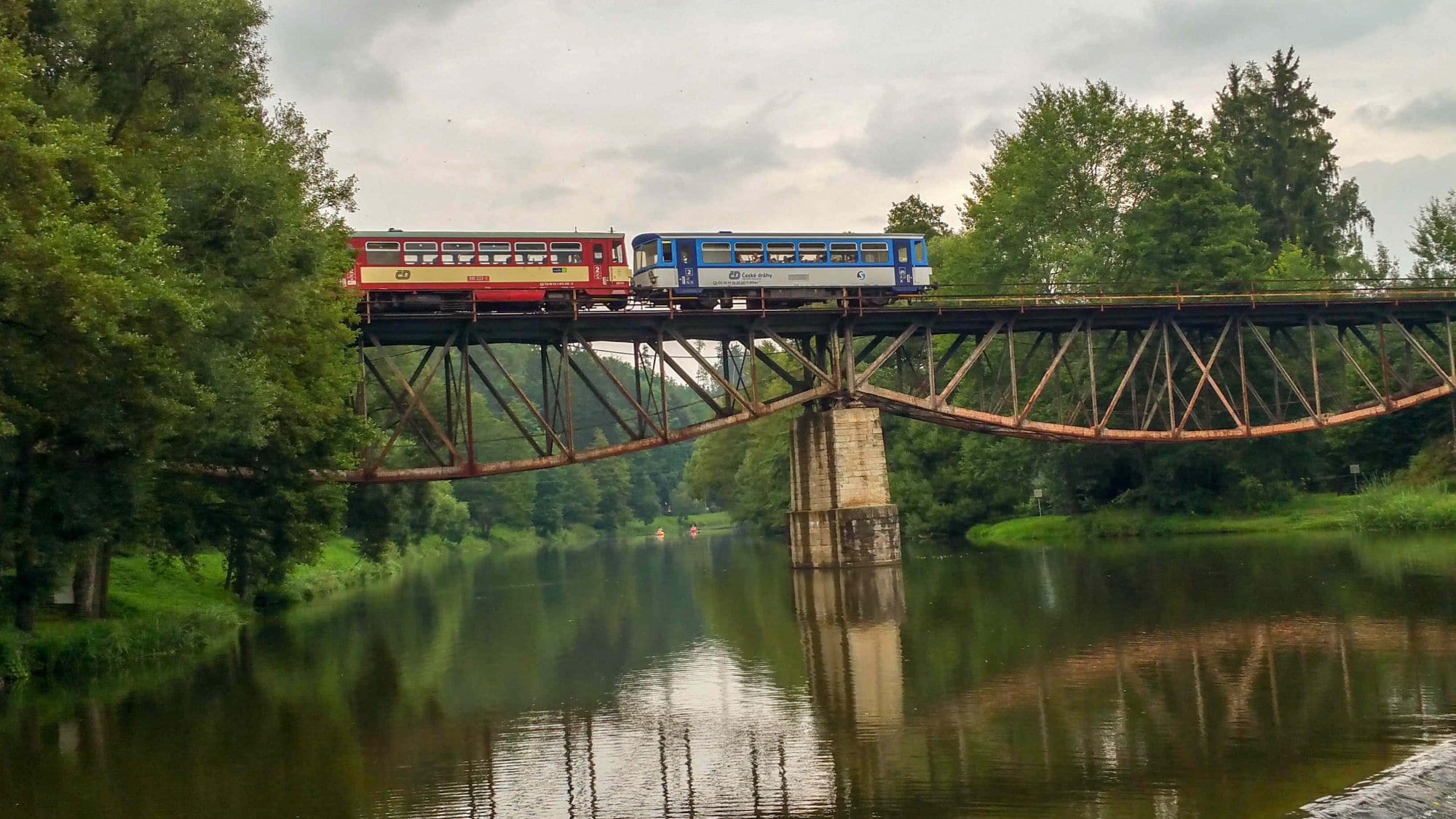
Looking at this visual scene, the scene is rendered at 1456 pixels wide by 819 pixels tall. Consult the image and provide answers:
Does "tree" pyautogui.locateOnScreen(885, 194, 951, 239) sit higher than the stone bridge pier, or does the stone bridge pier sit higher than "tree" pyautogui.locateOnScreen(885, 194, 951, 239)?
"tree" pyautogui.locateOnScreen(885, 194, 951, 239)

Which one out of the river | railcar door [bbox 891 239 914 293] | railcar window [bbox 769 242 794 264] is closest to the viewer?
the river

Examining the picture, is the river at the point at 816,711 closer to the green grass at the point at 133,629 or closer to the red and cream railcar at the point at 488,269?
the green grass at the point at 133,629

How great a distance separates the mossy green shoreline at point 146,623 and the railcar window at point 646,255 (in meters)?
16.5

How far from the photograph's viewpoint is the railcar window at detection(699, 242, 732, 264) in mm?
53000

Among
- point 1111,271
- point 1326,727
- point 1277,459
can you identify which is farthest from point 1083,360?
point 1326,727

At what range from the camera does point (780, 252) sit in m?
54.1

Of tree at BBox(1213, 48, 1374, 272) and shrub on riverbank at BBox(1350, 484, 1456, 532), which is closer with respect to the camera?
shrub on riverbank at BBox(1350, 484, 1456, 532)

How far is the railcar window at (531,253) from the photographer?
168 feet

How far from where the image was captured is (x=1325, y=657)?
23094 mm

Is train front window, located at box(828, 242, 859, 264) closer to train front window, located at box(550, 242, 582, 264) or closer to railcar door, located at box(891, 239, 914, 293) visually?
railcar door, located at box(891, 239, 914, 293)

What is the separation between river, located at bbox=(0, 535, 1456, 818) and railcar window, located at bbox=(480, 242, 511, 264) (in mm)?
14646

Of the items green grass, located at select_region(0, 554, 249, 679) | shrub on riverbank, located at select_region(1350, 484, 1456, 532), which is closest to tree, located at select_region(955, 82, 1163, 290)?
shrub on riverbank, located at select_region(1350, 484, 1456, 532)

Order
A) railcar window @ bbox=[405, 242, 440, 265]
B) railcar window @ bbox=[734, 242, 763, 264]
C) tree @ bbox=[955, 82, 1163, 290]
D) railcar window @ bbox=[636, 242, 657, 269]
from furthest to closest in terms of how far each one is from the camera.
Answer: tree @ bbox=[955, 82, 1163, 290], railcar window @ bbox=[734, 242, 763, 264], railcar window @ bbox=[636, 242, 657, 269], railcar window @ bbox=[405, 242, 440, 265]

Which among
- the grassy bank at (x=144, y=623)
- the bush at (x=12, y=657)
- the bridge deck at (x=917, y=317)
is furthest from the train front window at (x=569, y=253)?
the bush at (x=12, y=657)
